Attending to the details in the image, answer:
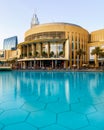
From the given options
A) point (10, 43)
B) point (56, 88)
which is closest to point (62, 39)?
point (56, 88)

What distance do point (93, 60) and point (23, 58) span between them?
27.4 metres

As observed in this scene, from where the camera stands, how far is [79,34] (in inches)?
2274

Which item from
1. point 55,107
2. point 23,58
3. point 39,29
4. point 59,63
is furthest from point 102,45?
point 55,107

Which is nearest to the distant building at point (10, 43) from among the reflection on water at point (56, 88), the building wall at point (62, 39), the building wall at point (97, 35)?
the building wall at point (62, 39)

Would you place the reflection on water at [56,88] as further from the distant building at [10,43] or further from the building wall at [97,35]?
the distant building at [10,43]

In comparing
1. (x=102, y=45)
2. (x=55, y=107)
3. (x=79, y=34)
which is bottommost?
(x=55, y=107)

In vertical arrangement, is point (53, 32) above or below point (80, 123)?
above

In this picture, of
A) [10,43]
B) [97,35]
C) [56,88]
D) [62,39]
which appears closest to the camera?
[56,88]

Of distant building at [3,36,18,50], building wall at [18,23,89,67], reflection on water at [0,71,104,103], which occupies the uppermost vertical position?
distant building at [3,36,18,50]

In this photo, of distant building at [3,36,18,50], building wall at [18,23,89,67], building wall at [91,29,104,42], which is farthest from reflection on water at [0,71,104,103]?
distant building at [3,36,18,50]

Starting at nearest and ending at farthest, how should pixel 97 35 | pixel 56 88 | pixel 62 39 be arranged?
pixel 56 88 → pixel 62 39 → pixel 97 35

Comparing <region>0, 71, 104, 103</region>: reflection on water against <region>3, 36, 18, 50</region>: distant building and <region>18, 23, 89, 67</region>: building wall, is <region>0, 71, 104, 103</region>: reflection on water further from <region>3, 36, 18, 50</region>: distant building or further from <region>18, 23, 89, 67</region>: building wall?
<region>3, 36, 18, 50</region>: distant building

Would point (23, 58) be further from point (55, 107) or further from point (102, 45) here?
point (55, 107)

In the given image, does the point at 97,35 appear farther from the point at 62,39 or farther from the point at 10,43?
the point at 10,43
